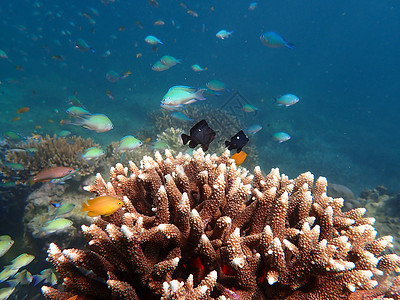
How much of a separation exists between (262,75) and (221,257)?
55.9 metres

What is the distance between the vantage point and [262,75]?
51.3 m

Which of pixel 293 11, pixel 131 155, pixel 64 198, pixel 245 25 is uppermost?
pixel 293 11

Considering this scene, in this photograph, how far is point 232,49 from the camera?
2768 inches

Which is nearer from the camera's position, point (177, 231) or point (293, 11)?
point (177, 231)

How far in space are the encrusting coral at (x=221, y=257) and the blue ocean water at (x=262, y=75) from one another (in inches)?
443

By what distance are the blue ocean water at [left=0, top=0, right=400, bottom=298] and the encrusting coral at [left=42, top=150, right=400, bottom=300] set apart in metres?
11.3

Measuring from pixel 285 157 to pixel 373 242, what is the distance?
50.3 ft

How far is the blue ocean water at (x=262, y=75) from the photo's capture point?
1756cm

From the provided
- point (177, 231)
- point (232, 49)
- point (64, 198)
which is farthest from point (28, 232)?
point (232, 49)

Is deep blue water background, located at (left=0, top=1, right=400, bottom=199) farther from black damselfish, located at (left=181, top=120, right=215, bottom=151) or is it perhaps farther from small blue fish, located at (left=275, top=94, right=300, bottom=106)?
black damselfish, located at (left=181, top=120, right=215, bottom=151)

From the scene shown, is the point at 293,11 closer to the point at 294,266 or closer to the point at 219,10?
the point at 219,10

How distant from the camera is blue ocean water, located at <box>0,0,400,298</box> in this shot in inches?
691

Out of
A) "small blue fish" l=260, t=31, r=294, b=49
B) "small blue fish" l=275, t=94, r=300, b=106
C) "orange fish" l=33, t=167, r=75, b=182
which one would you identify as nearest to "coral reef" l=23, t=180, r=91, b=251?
"orange fish" l=33, t=167, r=75, b=182

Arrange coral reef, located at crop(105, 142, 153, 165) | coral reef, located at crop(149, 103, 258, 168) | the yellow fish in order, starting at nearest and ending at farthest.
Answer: the yellow fish → coral reef, located at crop(105, 142, 153, 165) → coral reef, located at crop(149, 103, 258, 168)
